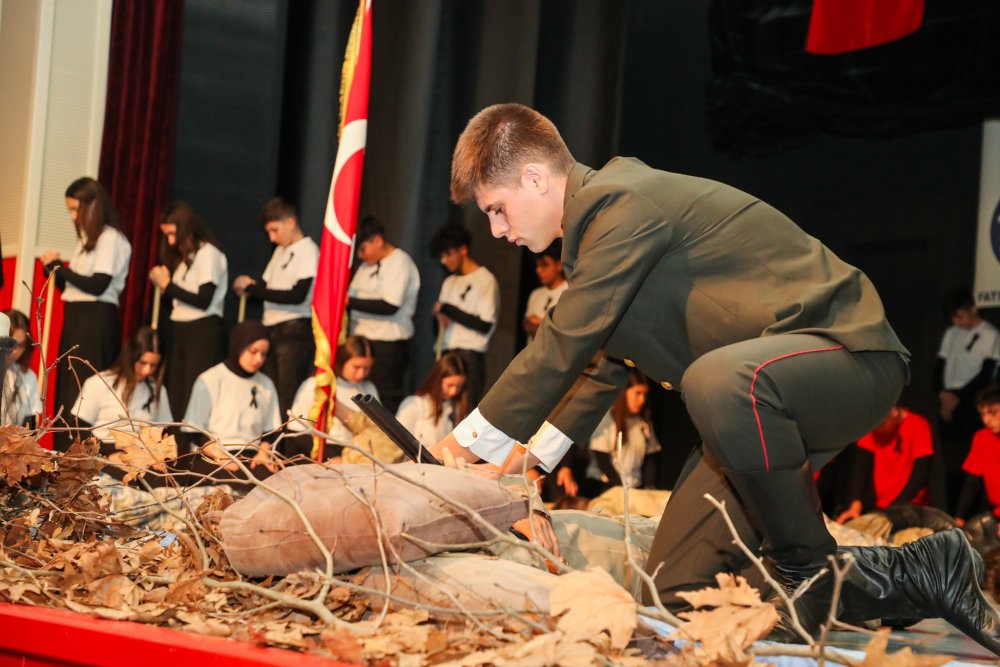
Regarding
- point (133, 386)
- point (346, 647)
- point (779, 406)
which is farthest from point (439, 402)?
point (346, 647)

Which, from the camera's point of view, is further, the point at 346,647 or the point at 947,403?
the point at 947,403

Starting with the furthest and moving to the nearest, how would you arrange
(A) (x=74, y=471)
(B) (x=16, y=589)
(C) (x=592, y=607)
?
(A) (x=74, y=471), (B) (x=16, y=589), (C) (x=592, y=607)

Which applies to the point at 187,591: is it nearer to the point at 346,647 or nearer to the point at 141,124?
the point at 346,647

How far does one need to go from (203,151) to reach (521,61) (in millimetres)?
1704

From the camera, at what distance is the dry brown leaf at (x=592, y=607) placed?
1218 millimetres

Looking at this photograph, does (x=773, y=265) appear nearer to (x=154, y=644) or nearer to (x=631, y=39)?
(x=154, y=644)

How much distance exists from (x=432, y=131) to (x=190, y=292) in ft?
5.13

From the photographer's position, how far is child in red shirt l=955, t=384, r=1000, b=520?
5.15m

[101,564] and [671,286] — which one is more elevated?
[671,286]

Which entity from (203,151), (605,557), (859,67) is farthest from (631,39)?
(605,557)

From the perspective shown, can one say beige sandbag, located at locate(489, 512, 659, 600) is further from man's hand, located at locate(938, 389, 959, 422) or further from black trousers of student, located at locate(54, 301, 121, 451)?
man's hand, located at locate(938, 389, 959, 422)

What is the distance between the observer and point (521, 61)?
586 centimetres

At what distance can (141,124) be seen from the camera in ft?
19.7

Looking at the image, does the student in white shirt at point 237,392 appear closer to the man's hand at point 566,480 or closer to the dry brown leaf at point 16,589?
the man's hand at point 566,480
